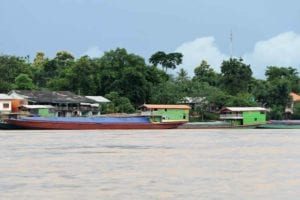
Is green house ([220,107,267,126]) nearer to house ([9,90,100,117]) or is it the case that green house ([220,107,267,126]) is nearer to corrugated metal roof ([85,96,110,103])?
corrugated metal roof ([85,96,110,103])

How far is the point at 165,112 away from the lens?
67.1 meters

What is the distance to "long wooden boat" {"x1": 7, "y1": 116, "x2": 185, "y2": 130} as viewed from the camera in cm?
5953

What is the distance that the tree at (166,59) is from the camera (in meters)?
90.0

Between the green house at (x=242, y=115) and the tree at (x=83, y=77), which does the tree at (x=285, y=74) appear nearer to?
the green house at (x=242, y=115)

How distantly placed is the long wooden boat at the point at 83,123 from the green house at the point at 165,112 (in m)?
0.96

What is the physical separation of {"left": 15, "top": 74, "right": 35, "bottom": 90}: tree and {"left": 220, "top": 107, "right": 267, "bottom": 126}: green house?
22.5 metres

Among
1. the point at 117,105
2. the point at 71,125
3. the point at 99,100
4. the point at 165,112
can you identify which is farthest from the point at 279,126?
the point at 71,125

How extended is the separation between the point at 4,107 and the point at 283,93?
33182 millimetres

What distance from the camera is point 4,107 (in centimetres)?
6519

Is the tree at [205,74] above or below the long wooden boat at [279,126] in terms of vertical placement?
above

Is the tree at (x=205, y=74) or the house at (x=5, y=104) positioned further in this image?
the tree at (x=205, y=74)
